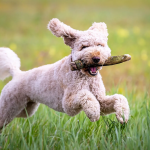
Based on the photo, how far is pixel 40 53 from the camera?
920cm

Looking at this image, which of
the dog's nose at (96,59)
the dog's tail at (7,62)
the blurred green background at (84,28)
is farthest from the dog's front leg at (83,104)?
the blurred green background at (84,28)

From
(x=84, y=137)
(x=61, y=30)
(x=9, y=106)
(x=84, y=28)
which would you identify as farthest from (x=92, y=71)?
(x=84, y=28)

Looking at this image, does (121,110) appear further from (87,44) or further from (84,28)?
(84,28)

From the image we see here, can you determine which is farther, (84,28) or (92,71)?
(84,28)

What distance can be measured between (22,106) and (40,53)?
6.16 meters

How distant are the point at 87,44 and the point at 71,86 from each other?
443 mm

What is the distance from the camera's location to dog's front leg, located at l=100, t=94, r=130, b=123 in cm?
255

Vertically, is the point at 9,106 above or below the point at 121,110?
above

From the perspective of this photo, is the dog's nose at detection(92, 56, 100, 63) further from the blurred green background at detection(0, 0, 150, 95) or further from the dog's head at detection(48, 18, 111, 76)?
the blurred green background at detection(0, 0, 150, 95)

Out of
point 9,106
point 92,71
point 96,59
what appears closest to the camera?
point 96,59

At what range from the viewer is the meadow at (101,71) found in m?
2.63

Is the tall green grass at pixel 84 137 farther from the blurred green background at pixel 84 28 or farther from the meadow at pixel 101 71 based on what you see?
the blurred green background at pixel 84 28

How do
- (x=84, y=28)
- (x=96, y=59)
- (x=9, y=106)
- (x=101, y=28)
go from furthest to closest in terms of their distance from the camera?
(x=84, y=28) < (x=9, y=106) < (x=101, y=28) < (x=96, y=59)

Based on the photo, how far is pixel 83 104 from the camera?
2539 mm
